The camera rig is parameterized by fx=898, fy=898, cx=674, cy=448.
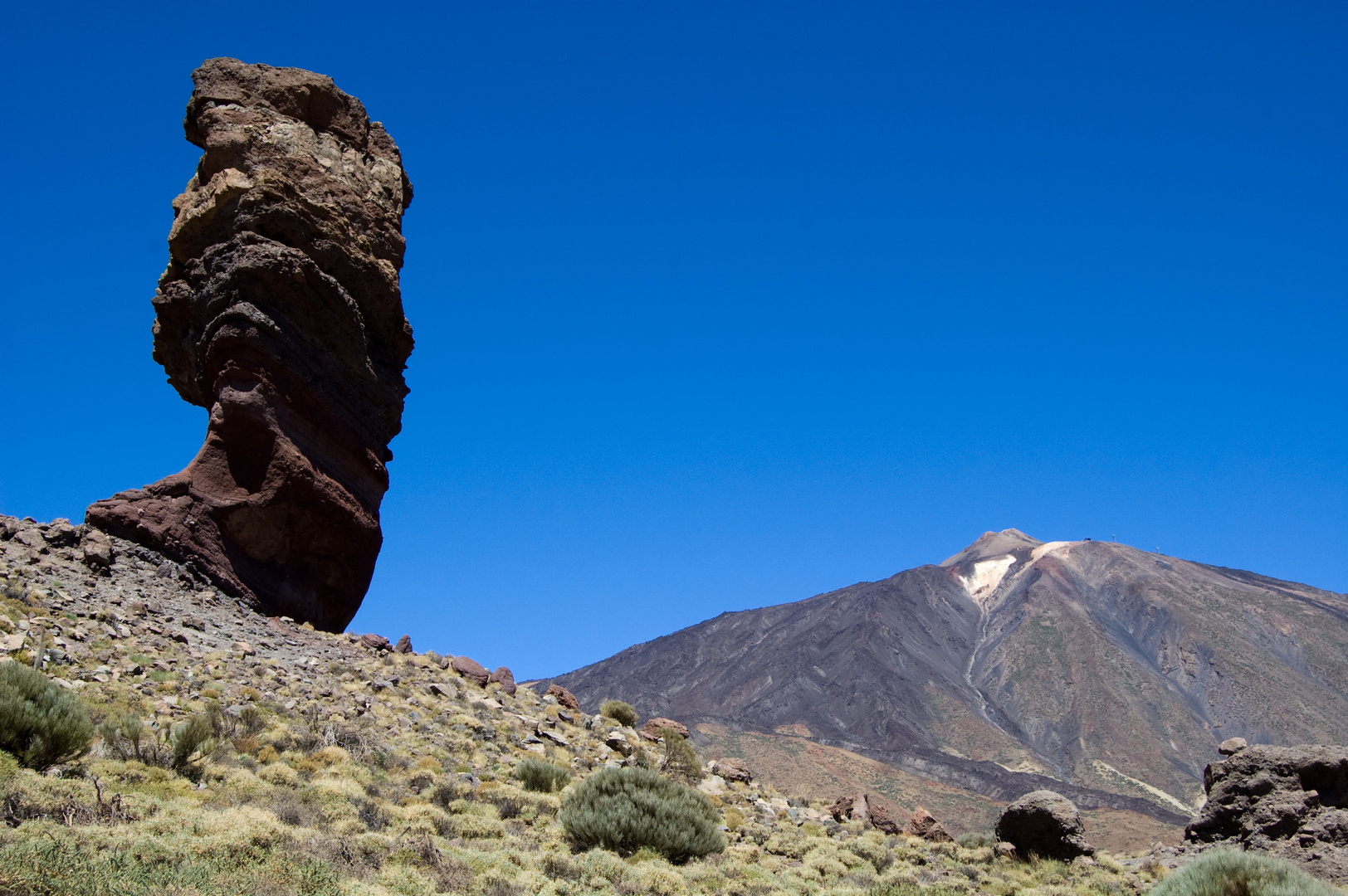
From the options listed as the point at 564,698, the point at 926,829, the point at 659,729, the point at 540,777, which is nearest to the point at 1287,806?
the point at 926,829

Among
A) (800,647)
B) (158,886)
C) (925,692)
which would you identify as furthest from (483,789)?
(800,647)

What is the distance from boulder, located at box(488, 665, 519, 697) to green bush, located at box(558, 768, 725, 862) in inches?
286

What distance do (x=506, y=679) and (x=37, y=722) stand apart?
1156cm

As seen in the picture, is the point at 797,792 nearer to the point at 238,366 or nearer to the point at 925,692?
the point at 238,366

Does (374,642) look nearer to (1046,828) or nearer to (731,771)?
(731,771)

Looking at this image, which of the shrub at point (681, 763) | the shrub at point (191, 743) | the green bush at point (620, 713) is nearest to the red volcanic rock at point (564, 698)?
the green bush at point (620, 713)

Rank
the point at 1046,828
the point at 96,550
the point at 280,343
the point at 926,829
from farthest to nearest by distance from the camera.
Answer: the point at 280,343, the point at 926,829, the point at 96,550, the point at 1046,828

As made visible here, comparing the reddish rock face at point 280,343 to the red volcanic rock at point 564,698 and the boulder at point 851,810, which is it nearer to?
the red volcanic rock at point 564,698

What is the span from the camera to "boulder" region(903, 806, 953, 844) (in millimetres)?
16078

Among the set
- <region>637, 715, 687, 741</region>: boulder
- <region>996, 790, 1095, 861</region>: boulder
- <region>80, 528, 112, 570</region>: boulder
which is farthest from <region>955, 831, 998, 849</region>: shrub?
<region>80, 528, 112, 570</region>: boulder

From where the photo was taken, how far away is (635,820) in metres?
10.4

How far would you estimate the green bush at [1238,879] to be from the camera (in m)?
7.83

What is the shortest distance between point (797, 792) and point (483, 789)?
140 ft

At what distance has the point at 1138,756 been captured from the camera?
3088 inches
